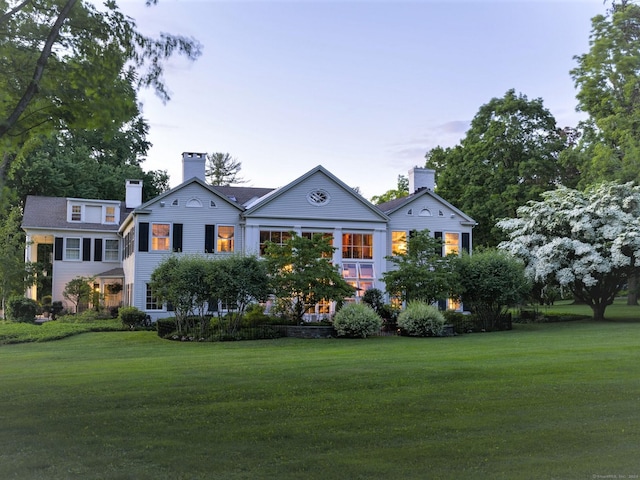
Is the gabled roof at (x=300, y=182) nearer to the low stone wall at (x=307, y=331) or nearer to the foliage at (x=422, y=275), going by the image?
the foliage at (x=422, y=275)

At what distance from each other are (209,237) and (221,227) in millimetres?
761

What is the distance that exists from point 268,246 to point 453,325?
7612mm

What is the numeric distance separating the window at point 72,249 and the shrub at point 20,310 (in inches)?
228

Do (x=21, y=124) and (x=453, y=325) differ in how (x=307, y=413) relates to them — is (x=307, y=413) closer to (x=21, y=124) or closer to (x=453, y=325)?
(x=21, y=124)

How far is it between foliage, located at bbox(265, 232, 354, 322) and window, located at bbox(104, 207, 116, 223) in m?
15.9

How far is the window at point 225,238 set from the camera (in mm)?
29875

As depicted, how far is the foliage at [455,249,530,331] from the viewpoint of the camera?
24953 millimetres

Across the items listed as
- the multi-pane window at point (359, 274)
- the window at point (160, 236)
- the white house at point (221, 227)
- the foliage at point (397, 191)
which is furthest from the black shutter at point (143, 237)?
the foliage at point (397, 191)

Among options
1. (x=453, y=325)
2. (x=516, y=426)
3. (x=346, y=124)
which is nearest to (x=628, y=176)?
(x=453, y=325)

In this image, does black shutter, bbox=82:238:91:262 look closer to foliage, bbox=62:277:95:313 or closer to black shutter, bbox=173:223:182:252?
foliage, bbox=62:277:95:313

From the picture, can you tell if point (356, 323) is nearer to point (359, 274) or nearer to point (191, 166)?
point (359, 274)

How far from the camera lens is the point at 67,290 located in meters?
32.3

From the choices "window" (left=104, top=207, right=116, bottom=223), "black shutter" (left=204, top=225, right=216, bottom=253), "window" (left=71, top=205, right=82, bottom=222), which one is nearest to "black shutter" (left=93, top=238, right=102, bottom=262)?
"window" (left=104, top=207, right=116, bottom=223)

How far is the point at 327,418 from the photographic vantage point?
7.73 m
